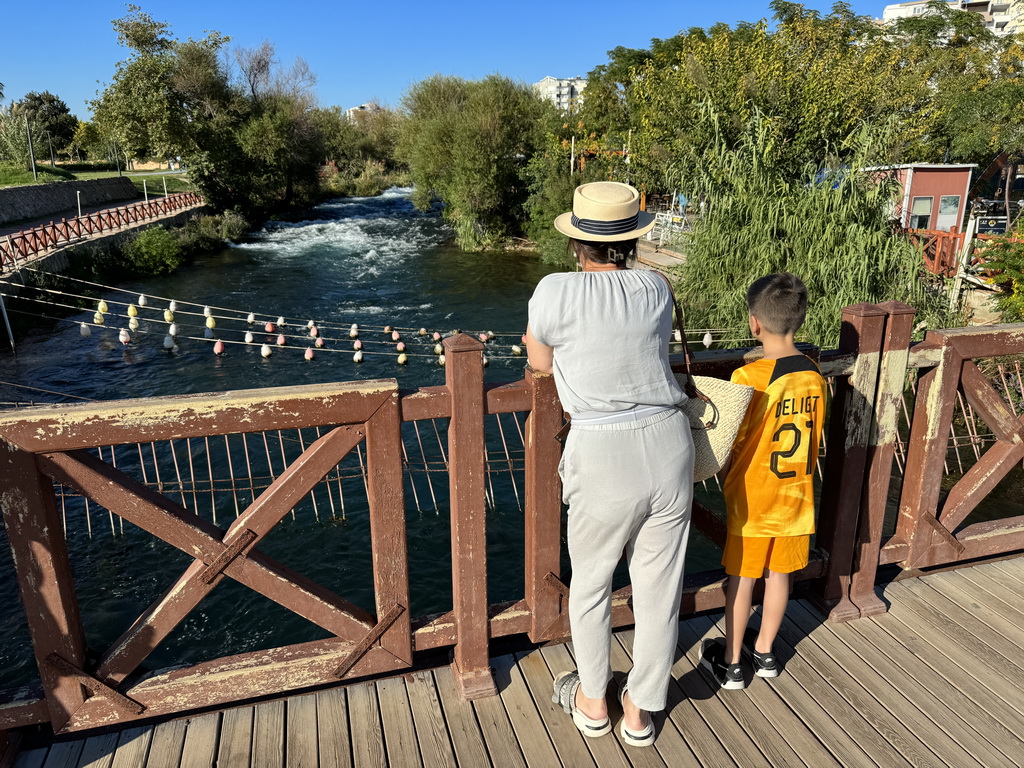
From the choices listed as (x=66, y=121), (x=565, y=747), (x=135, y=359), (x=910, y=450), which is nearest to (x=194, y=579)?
(x=565, y=747)

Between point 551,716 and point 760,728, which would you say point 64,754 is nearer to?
point 551,716

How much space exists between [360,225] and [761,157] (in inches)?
1004

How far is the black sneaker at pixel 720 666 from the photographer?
256 cm

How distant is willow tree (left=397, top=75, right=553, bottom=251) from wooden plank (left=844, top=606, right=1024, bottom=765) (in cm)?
2604

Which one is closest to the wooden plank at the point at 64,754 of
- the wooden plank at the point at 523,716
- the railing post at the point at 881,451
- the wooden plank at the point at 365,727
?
the wooden plank at the point at 365,727

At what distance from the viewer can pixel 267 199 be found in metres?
34.5

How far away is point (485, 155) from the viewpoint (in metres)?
27.8

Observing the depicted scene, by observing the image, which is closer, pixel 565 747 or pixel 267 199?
pixel 565 747

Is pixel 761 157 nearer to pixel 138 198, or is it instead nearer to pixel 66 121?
pixel 138 198

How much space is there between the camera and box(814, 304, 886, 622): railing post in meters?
2.72

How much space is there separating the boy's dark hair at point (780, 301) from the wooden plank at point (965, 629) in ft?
5.01

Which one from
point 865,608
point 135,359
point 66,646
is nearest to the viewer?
point 66,646

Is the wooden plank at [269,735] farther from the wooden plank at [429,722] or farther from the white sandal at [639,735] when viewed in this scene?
the white sandal at [639,735]

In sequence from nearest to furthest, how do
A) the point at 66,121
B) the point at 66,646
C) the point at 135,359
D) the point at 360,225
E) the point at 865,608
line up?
the point at 66,646, the point at 865,608, the point at 135,359, the point at 360,225, the point at 66,121
